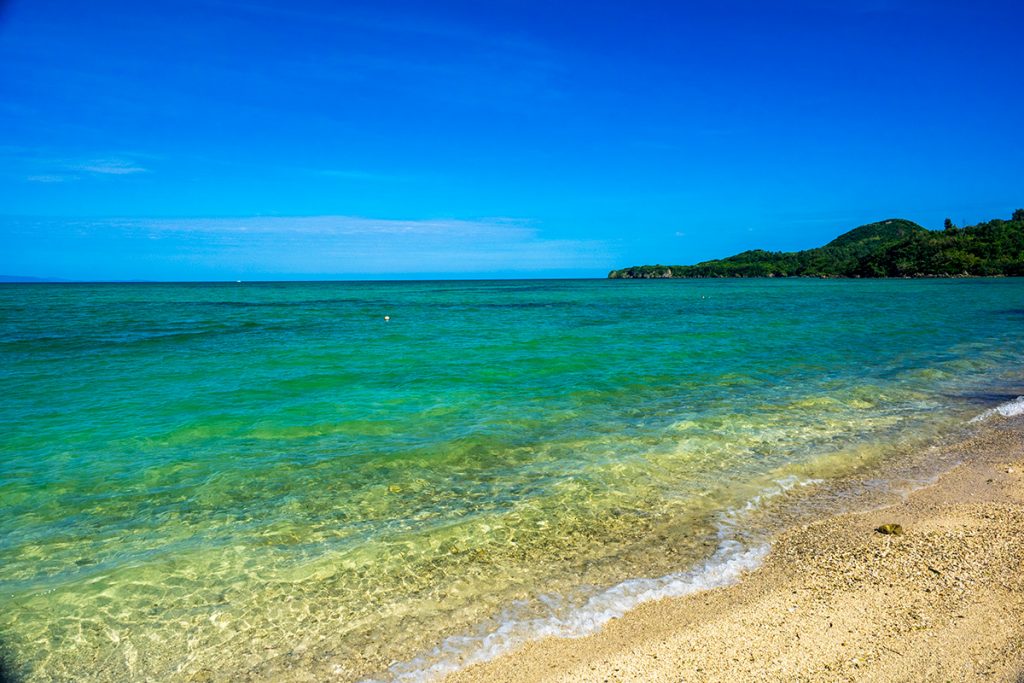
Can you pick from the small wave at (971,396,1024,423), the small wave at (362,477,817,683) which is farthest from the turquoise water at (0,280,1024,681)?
the small wave at (971,396,1024,423)

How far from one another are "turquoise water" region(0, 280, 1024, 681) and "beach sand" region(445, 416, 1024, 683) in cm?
53

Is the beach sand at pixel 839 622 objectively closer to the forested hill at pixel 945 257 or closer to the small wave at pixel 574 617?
the small wave at pixel 574 617

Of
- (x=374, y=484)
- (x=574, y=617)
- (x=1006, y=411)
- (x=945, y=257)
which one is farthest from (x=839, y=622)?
(x=945, y=257)

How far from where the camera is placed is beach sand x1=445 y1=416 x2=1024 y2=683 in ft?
11.9

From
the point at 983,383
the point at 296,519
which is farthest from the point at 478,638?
the point at 983,383

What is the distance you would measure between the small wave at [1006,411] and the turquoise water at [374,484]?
0.91 feet

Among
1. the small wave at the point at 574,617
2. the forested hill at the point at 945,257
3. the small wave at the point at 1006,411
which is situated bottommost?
the small wave at the point at 574,617

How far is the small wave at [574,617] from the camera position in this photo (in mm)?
3908

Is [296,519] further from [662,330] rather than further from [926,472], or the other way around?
[662,330]

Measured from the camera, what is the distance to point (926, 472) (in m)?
7.39

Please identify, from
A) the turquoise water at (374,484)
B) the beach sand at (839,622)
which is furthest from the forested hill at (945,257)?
the beach sand at (839,622)

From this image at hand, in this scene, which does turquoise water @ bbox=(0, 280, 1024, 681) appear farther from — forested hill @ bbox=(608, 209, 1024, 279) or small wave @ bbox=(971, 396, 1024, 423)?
forested hill @ bbox=(608, 209, 1024, 279)

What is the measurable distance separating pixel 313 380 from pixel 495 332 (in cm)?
1331

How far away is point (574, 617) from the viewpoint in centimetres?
438
